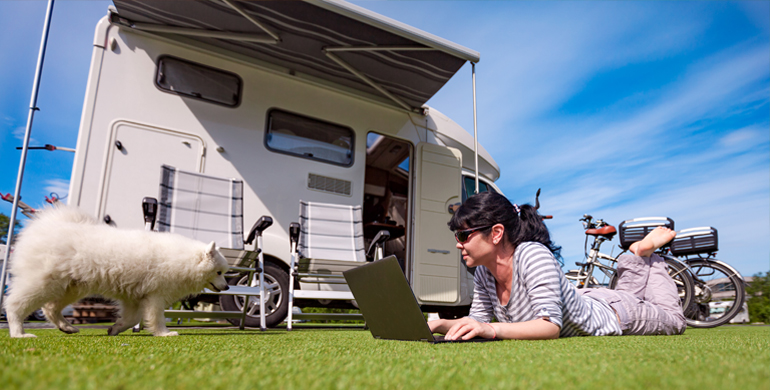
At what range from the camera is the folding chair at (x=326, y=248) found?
3697 mm

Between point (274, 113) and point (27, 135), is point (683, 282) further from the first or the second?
point (27, 135)

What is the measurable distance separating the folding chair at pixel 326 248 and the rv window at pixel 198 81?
51.2 inches

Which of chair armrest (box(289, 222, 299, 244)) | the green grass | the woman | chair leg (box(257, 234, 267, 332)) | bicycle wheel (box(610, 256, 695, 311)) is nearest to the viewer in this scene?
the green grass

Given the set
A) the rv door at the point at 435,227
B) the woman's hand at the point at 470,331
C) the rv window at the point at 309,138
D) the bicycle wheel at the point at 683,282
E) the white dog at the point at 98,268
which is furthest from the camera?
the rv door at the point at 435,227

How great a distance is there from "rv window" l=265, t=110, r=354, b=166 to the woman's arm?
10.3 feet

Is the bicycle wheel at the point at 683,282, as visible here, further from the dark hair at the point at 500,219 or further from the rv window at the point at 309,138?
the rv window at the point at 309,138

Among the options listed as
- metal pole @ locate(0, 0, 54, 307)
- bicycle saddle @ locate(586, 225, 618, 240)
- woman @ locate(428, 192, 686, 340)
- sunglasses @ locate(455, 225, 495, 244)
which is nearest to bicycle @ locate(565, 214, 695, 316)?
bicycle saddle @ locate(586, 225, 618, 240)

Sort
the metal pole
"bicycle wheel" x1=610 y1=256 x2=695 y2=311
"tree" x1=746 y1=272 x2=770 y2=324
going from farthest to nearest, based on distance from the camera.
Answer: "tree" x1=746 y1=272 x2=770 y2=324, "bicycle wheel" x1=610 y1=256 x2=695 y2=311, the metal pole

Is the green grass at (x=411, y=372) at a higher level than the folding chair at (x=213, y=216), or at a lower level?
lower

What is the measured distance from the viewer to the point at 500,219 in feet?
6.08

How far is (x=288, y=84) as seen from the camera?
4.36 metres

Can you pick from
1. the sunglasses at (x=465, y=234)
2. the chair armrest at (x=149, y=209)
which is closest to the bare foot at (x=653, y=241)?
the sunglasses at (x=465, y=234)

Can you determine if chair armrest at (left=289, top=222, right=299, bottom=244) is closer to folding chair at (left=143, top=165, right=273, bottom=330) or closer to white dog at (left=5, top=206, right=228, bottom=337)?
folding chair at (left=143, top=165, right=273, bottom=330)

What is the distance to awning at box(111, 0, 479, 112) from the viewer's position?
339cm
